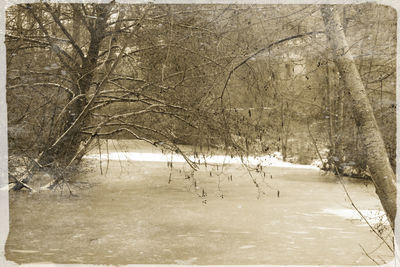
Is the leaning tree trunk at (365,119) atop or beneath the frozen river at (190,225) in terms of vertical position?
atop

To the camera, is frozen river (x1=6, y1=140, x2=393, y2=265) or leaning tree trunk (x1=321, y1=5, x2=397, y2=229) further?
frozen river (x1=6, y1=140, x2=393, y2=265)

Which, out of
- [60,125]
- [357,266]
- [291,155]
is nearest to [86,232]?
[60,125]

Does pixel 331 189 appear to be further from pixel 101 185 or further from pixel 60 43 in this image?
pixel 60 43

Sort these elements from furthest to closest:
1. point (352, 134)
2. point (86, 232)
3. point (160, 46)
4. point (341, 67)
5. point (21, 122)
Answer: point (352, 134) < point (160, 46) < point (21, 122) < point (86, 232) < point (341, 67)

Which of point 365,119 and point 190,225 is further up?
point 365,119

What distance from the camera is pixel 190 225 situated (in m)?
7.31

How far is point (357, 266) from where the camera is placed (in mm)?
5355

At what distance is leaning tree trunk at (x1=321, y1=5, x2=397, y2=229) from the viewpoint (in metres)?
3.85

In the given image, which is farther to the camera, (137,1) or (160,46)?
(160,46)

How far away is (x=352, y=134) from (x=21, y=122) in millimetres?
7211

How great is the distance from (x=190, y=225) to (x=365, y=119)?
159 inches

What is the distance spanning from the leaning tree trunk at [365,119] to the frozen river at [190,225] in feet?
0.92

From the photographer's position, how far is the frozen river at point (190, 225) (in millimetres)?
5641

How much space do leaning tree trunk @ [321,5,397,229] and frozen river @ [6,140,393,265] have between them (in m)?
0.28
